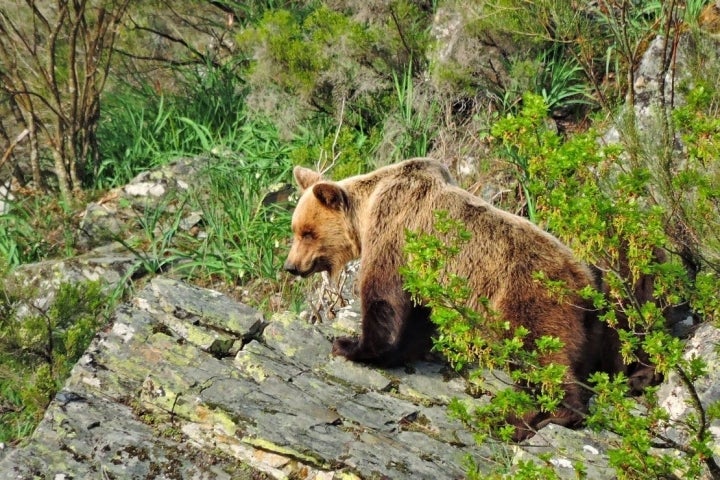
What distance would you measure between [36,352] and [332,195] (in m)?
2.47

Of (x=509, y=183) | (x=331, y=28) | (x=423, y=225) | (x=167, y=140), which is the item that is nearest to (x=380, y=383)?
(x=423, y=225)

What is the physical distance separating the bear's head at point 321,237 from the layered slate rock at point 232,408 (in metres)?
0.53

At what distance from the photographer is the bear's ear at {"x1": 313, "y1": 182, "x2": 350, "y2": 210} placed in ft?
20.0

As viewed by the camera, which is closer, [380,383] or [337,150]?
[380,383]

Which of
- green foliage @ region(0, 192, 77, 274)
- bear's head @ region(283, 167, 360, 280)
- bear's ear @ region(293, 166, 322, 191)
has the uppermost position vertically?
bear's ear @ region(293, 166, 322, 191)

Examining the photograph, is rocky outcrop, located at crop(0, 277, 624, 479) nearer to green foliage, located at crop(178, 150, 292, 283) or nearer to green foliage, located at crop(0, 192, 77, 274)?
green foliage, located at crop(178, 150, 292, 283)

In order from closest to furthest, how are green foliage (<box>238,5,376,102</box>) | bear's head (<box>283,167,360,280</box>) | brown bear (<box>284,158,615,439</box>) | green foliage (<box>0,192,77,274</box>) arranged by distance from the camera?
brown bear (<box>284,158,615,439</box>) → bear's head (<box>283,167,360,280</box>) → green foliage (<box>0,192,77,274</box>) → green foliage (<box>238,5,376,102</box>)

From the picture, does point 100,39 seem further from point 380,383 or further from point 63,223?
point 380,383

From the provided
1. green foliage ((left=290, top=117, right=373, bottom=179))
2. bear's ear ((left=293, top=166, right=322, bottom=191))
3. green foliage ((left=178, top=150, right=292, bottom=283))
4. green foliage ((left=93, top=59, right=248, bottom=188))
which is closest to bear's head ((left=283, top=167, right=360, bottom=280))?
bear's ear ((left=293, top=166, right=322, bottom=191))

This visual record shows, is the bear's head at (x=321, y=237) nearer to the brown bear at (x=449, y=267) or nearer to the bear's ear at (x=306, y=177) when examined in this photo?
the brown bear at (x=449, y=267)

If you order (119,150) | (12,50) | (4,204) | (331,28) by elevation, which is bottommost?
(4,204)

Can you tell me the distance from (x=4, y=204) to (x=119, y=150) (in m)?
1.33

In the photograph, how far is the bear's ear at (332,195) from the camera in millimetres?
6105

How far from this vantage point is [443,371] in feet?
18.9
